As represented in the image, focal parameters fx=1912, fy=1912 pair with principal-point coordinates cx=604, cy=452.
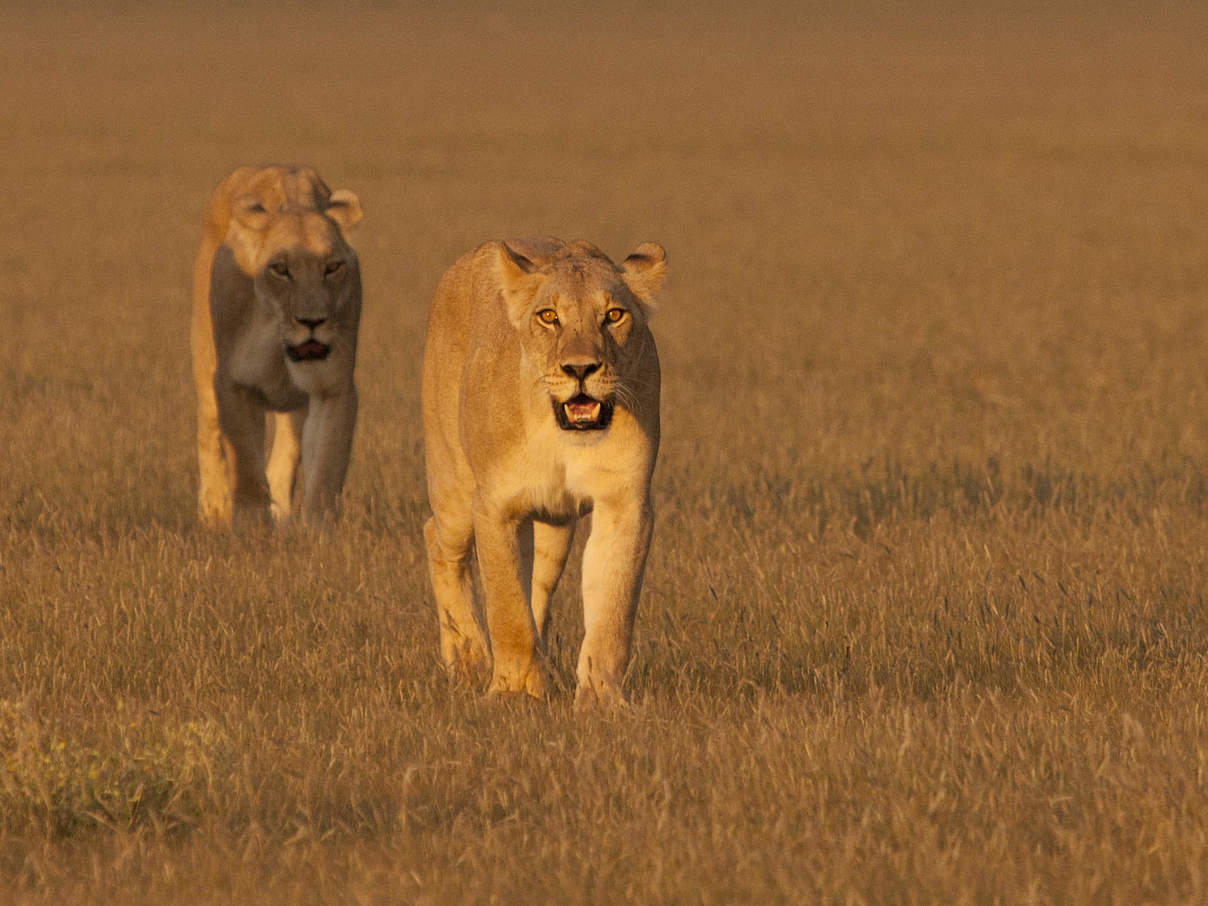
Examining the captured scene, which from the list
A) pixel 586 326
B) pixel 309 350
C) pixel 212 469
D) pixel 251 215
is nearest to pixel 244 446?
pixel 212 469

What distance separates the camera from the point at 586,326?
514cm

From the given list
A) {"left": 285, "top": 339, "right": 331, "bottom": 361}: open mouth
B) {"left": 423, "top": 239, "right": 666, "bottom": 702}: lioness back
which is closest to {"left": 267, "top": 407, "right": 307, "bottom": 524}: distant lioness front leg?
{"left": 285, "top": 339, "right": 331, "bottom": 361}: open mouth

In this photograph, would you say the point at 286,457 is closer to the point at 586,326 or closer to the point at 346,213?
the point at 346,213

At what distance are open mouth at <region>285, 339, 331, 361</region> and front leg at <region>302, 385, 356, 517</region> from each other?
213mm

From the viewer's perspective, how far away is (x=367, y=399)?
39.7ft

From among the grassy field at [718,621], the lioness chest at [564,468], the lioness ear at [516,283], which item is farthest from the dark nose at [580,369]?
the grassy field at [718,621]

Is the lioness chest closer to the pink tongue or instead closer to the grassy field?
the pink tongue

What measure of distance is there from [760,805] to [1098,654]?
1977 millimetres

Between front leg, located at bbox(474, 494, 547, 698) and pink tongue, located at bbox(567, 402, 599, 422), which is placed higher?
pink tongue, located at bbox(567, 402, 599, 422)

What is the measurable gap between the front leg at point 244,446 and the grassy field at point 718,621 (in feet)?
1.01

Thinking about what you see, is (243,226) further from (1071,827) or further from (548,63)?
(548,63)

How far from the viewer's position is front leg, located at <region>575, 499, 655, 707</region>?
17.5 ft

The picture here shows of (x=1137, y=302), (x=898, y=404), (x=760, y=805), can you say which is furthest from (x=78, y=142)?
(x=760, y=805)

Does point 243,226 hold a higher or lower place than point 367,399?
higher
